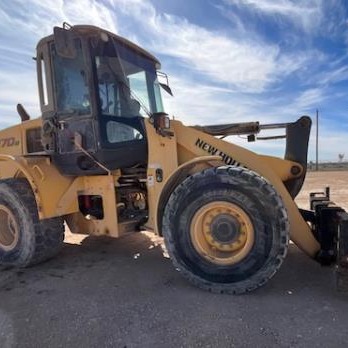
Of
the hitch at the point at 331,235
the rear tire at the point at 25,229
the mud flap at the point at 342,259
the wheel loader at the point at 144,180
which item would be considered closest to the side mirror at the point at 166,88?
the wheel loader at the point at 144,180

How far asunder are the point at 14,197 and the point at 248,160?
10.0 ft

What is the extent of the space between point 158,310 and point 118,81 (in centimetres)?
267

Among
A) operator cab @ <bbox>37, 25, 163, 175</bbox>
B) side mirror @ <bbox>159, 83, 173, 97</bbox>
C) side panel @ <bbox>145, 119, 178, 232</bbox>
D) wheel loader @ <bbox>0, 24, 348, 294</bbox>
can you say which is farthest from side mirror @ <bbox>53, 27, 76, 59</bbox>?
side mirror @ <bbox>159, 83, 173, 97</bbox>

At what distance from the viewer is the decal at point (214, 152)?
4207 mm

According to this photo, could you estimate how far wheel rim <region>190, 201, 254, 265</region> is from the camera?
3.72 m

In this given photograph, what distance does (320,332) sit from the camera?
2.92 m

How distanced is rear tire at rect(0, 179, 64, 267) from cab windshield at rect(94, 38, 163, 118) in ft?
5.29

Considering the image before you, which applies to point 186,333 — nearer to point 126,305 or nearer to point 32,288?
point 126,305

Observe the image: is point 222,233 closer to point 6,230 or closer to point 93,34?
point 93,34

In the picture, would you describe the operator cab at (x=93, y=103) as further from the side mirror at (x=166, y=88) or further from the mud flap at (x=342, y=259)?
the mud flap at (x=342, y=259)

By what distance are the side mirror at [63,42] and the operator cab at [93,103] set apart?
0.12m

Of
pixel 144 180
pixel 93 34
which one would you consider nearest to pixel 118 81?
pixel 93 34

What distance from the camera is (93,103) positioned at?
14.5ft

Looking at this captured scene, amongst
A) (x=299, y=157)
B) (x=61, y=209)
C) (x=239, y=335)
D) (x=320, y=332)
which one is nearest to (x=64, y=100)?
(x=61, y=209)
